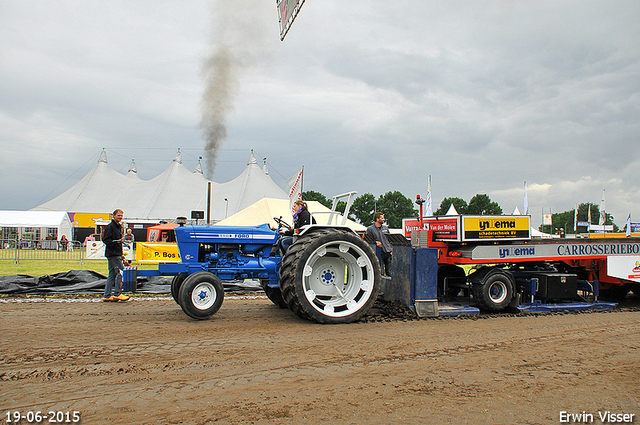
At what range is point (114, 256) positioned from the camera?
297 inches

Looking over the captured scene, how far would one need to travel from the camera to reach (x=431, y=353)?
165 inches

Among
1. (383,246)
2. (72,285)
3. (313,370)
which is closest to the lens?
(313,370)

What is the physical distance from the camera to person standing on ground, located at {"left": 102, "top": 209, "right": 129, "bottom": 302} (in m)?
7.44

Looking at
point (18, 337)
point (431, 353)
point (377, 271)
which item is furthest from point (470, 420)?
point (18, 337)

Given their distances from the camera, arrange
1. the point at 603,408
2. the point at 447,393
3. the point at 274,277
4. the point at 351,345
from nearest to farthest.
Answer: the point at 603,408 < the point at 447,393 < the point at 351,345 < the point at 274,277

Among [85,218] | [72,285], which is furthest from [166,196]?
[72,285]

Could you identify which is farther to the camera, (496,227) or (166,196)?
(166,196)

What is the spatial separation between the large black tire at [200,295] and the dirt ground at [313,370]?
163 millimetres

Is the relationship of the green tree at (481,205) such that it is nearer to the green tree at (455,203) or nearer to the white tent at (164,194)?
the green tree at (455,203)

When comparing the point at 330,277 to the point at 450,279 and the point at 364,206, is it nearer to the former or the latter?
the point at 450,279

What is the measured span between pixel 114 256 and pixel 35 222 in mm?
26031

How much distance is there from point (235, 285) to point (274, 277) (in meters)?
3.41

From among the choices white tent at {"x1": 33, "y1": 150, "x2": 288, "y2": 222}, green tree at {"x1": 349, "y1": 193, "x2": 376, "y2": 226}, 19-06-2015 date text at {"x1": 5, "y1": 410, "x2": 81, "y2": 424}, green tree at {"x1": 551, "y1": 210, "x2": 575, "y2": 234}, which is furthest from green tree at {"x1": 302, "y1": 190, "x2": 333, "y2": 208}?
19-06-2015 date text at {"x1": 5, "y1": 410, "x2": 81, "y2": 424}

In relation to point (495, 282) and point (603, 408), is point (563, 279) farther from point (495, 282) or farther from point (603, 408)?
point (603, 408)
